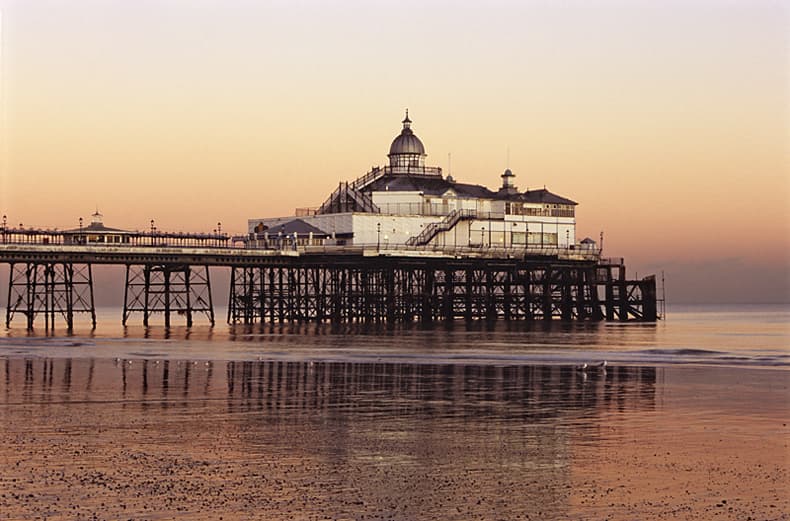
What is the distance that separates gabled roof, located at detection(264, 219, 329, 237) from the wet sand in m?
56.7

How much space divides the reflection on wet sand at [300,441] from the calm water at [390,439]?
0.06 metres

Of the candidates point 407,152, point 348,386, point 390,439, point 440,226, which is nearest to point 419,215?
point 440,226

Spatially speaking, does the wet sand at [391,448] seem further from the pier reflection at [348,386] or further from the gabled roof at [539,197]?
the gabled roof at [539,197]

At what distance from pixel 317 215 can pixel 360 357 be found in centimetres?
5060

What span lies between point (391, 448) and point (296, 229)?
7398 centimetres

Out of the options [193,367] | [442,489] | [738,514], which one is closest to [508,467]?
[442,489]

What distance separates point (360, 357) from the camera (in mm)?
51344

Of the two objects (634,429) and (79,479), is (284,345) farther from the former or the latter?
(79,479)

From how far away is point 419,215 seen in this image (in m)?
100

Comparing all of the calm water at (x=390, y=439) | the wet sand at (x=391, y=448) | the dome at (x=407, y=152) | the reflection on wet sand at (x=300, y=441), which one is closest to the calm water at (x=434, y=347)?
the calm water at (x=390, y=439)

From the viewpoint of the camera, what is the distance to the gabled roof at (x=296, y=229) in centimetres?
9725

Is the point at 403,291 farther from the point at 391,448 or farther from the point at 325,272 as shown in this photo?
the point at 391,448

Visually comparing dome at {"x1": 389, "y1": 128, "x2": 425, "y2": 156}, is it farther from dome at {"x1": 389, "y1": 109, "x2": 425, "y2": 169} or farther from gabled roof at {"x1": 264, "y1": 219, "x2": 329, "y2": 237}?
gabled roof at {"x1": 264, "y1": 219, "x2": 329, "y2": 237}

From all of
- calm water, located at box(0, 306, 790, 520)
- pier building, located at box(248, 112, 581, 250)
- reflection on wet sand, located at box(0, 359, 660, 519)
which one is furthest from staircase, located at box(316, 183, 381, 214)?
reflection on wet sand, located at box(0, 359, 660, 519)
